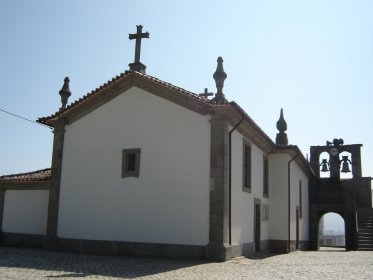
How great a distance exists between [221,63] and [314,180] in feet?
51.2

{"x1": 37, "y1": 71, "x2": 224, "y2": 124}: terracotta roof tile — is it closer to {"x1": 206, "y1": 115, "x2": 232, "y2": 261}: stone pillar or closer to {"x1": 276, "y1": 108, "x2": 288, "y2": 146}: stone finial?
{"x1": 206, "y1": 115, "x2": 232, "y2": 261}: stone pillar

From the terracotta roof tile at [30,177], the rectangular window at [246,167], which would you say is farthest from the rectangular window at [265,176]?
the terracotta roof tile at [30,177]

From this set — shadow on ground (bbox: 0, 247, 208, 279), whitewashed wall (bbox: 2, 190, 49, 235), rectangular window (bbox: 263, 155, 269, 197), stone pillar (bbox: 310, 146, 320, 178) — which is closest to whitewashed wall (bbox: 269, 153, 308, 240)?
rectangular window (bbox: 263, 155, 269, 197)

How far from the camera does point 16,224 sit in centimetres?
1616

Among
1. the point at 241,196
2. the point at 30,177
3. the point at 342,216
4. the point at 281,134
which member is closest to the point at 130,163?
the point at 241,196

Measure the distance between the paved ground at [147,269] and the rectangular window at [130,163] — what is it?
2.70 meters

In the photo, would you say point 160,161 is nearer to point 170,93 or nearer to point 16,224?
point 170,93

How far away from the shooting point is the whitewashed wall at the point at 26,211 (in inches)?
617

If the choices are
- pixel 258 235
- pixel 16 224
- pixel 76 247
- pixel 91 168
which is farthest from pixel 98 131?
pixel 258 235

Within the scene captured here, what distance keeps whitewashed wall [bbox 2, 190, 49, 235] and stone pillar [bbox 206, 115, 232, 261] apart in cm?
683

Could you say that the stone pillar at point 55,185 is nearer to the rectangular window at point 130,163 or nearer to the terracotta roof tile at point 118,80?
the terracotta roof tile at point 118,80

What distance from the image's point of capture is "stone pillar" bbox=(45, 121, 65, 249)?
47.4 ft

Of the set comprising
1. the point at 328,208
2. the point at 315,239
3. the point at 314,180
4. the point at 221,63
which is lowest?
the point at 315,239

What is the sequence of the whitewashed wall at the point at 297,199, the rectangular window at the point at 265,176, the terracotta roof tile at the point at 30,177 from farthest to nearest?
the whitewashed wall at the point at 297,199
the rectangular window at the point at 265,176
the terracotta roof tile at the point at 30,177
